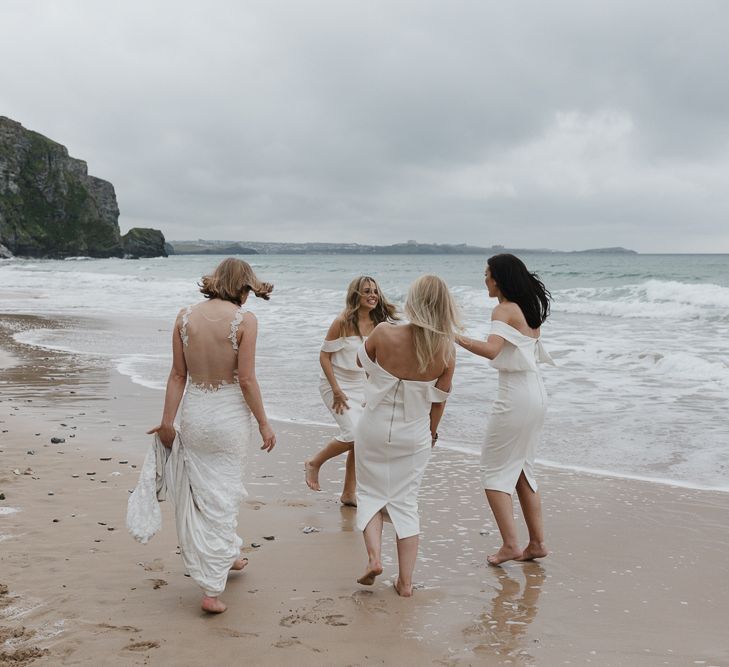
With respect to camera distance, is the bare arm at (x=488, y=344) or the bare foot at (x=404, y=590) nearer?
the bare foot at (x=404, y=590)

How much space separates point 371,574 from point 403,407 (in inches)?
36.5

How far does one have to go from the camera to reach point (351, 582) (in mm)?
4305

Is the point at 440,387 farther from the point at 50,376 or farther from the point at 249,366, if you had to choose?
the point at 50,376

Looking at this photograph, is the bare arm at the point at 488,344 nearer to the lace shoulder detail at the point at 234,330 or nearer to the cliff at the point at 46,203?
the lace shoulder detail at the point at 234,330

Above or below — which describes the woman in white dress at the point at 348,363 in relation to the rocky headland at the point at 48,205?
below

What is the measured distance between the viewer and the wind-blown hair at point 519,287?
183 inches

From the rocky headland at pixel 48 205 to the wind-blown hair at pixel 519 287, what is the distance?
93.7 meters

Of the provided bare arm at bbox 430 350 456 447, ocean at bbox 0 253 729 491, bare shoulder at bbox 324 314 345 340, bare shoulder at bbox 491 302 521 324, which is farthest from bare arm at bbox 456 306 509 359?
ocean at bbox 0 253 729 491

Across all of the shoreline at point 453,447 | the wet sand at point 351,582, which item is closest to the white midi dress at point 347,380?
the wet sand at point 351,582

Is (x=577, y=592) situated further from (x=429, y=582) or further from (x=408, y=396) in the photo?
(x=408, y=396)

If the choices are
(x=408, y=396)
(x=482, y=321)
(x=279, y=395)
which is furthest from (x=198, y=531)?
(x=482, y=321)

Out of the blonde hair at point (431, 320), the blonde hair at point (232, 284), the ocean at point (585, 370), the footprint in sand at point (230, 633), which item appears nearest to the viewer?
the footprint in sand at point (230, 633)

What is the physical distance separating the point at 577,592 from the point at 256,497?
104 inches

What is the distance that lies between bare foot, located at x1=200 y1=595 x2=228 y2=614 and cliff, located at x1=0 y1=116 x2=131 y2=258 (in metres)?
100
